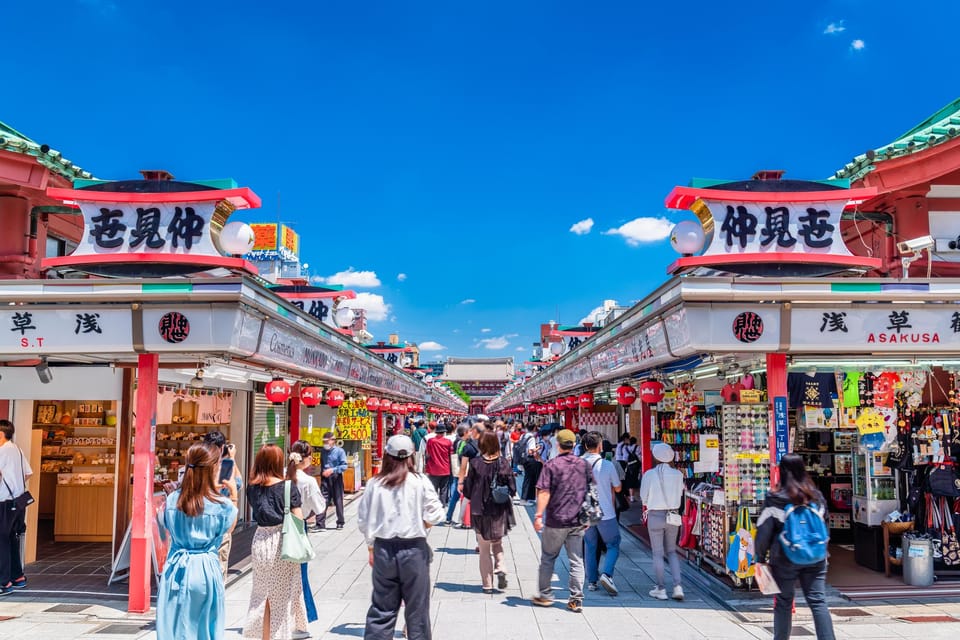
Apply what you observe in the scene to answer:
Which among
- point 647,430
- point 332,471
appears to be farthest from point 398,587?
point 647,430

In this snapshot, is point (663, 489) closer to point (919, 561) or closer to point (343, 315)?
point (919, 561)

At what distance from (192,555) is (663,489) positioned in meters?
5.48

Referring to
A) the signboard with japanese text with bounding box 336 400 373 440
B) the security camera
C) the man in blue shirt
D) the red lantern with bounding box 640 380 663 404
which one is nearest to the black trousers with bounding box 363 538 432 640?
the red lantern with bounding box 640 380 663 404

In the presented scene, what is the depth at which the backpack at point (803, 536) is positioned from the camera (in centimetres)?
587

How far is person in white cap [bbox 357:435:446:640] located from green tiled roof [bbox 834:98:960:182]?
32.1 feet

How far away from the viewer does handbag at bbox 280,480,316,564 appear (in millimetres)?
6535

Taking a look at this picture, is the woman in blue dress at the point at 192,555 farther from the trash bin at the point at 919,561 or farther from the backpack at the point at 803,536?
the trash bin at the point at 919,561

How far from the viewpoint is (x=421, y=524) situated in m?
5.88

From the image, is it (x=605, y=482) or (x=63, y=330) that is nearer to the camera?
(x=63, y=330)

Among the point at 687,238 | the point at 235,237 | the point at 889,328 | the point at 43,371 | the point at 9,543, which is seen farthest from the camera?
the point at 43,371

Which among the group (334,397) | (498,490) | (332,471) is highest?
(334,397)

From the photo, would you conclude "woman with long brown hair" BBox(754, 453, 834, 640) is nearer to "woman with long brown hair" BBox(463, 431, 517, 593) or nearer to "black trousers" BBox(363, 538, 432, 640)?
"black trousers" BBox(363, 538, 432, 640)

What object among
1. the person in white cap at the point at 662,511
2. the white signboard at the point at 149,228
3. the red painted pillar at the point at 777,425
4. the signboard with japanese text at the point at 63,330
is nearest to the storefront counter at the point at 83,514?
the signboard with japanese text at the point at 63,330

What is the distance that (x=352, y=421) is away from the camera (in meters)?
19.0
